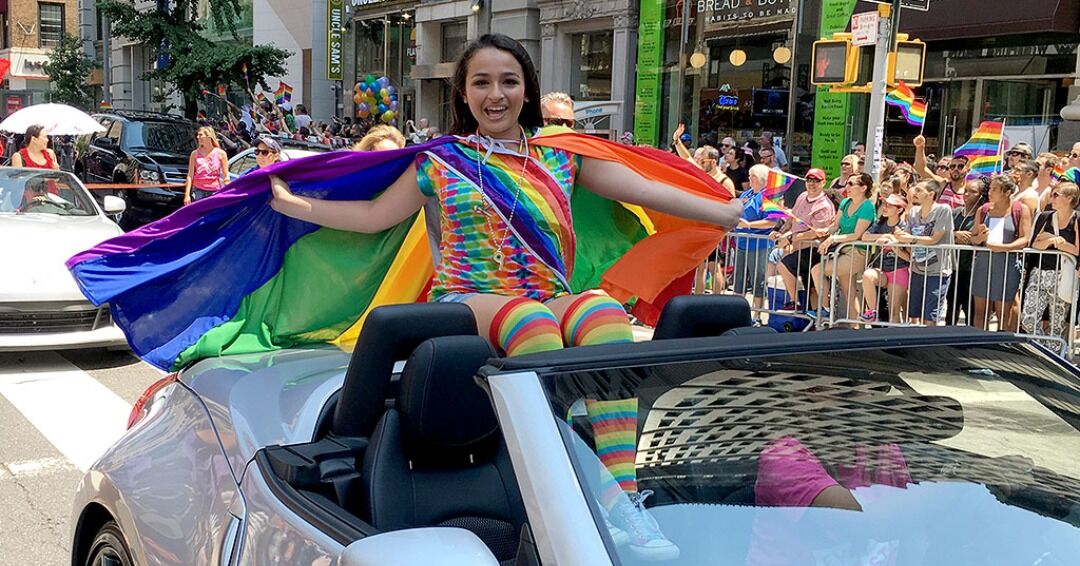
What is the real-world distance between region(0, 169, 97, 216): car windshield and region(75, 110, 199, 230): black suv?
18.4ft

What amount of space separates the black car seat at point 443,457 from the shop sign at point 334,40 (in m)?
30.5

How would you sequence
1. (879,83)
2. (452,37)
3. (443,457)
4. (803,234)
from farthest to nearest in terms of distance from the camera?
1. (452,37)
2. (879,83)
3. (803,234)
4. (443,457)

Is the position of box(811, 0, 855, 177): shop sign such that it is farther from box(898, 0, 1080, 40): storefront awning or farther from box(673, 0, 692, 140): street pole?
box(673, 0, 692, 140): street pole

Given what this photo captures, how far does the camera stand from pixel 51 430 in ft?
20.1

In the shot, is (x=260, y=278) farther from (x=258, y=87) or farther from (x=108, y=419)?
(x=258, y=87)

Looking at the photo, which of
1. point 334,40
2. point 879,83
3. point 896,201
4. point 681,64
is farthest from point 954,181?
point 334,40

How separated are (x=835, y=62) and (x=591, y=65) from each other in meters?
12.4

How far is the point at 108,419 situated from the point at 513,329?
442 centimetres

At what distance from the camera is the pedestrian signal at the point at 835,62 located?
35.3 ft

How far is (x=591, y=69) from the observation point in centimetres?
2292

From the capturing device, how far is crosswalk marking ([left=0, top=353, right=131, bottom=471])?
5934 millimetres

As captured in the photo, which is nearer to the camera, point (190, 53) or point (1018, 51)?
point (1018, 51)

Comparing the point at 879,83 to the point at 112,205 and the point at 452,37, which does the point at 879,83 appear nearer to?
the point at 112,205

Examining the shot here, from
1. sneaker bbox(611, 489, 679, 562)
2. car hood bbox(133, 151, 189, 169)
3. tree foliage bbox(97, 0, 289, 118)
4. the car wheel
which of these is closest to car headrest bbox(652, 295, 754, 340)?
sneaker bbox(611, 489, 679, 562)
